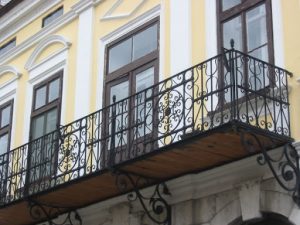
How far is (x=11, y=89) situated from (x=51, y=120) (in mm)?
1967

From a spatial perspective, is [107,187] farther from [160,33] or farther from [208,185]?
[160,33]

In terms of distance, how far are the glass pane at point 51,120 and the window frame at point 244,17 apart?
14.9 feet

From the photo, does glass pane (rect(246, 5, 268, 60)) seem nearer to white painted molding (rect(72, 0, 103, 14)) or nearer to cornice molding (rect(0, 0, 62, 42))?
white painted molding (rect(72, 0, 103, 14))

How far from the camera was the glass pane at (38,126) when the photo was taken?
49.2 ft

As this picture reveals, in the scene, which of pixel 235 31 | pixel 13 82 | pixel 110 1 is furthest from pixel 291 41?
pixel 13 82

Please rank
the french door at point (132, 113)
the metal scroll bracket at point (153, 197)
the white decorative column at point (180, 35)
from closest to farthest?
the french door at point (132, 113) < the metal scroll bracket at point (153, 197) < the white decorative column at point (180, 35)

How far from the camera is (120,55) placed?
531 inches

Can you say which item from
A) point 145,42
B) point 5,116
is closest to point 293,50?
point 145,42

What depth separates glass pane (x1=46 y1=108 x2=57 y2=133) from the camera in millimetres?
14680

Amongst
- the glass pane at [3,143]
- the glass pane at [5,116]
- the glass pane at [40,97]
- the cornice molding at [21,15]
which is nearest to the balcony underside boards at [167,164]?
the glass pane at [40,97]

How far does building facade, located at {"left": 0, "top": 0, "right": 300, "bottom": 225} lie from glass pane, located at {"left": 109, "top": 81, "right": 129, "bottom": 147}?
0.09 ft

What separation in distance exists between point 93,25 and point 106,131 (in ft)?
9.13

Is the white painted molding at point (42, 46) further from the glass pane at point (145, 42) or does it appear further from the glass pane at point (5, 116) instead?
the glass pane at point (145, 42)

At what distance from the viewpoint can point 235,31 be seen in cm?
1120
